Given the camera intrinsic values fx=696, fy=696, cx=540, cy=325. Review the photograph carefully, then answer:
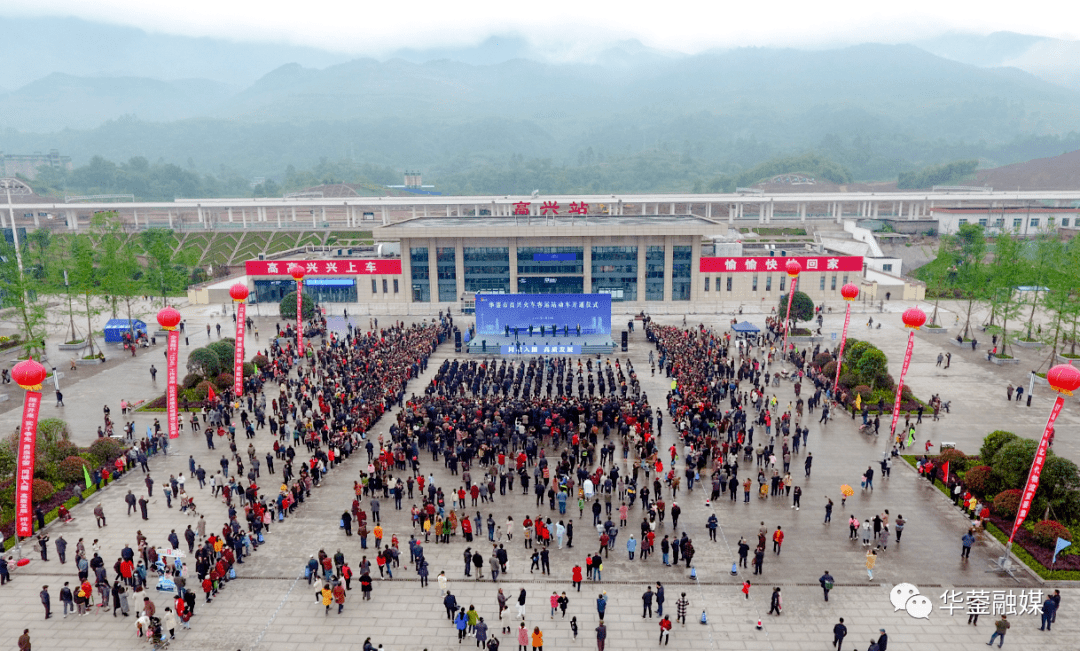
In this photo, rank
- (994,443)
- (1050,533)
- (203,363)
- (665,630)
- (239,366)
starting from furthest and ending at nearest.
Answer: (203,363) < (239,366) < (994,443) < (1050,533) < (665,630)

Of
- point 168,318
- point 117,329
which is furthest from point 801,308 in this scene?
point 117,329

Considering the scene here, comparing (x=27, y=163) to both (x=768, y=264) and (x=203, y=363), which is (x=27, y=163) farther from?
(x=768, y=264)

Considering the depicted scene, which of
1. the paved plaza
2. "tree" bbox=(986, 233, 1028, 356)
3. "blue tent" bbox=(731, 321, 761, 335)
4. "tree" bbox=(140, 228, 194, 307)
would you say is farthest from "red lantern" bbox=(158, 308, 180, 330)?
"tree" bbox=(986, 233, 1028, 356)

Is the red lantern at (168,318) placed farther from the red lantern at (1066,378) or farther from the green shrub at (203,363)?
the red lantern at (1066,378)

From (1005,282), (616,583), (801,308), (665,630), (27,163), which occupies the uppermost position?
(27,163)

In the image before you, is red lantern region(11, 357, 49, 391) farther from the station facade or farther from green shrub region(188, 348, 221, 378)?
the station facade

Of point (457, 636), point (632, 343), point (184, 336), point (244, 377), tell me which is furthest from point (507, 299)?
point (457, 636)
